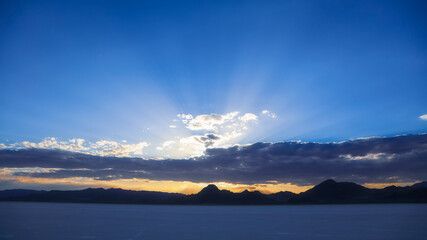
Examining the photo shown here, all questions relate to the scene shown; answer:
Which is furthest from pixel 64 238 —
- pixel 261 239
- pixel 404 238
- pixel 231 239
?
pixel 404 238

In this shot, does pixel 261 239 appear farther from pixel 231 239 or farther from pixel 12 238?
pixel 12 238

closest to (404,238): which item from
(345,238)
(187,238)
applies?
(345,238)

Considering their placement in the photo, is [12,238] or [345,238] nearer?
[12,238]

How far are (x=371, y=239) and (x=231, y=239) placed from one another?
551 inches

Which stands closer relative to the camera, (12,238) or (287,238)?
(12,238)

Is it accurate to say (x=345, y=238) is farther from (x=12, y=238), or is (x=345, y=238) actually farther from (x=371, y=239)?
(x=12, y=238)

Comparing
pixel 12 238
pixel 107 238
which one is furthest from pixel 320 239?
pixel 12 238

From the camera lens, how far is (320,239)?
97.0ft

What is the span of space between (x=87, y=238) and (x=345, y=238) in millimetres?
25864

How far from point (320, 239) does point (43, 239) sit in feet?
88.8

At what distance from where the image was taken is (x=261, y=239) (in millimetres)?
29094

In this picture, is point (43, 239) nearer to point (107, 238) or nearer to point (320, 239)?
point (107, 238)

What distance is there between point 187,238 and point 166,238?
2.12m

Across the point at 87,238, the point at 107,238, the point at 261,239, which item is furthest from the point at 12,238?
the point at 261,239
